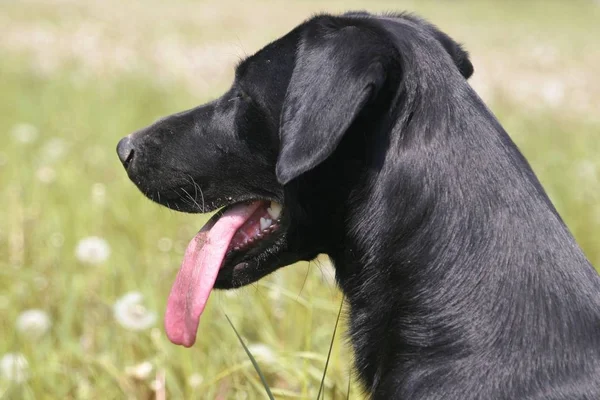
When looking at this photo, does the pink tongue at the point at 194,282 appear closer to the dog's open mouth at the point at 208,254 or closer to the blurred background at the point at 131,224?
the dog's open mouth at the point at 208,254

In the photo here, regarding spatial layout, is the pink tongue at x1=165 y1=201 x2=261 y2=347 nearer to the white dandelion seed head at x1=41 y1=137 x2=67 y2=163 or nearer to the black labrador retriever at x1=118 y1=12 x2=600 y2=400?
the black labrador retriever at x1=118 y1=12 x2=600 y2=400

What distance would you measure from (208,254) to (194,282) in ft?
0.29

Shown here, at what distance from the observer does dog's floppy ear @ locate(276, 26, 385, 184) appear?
5.67ft

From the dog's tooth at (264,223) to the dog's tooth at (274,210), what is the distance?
0.7 inches

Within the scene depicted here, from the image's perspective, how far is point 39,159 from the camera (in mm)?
5297

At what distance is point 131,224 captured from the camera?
4215mm

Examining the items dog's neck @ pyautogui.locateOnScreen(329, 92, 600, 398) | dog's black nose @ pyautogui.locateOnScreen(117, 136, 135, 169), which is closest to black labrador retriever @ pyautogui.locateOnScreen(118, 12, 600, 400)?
dog's neck @ pyautogui.locateOnScreen(329, 92, 600, 398)

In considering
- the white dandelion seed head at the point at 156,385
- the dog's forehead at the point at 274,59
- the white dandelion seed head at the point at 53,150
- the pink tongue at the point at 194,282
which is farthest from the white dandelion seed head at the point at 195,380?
the white dandelion seed head at the point at 53,150

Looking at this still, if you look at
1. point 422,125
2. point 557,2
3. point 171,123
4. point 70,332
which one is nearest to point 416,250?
point 422,125

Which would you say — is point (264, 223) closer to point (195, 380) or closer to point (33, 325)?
point (195, 380)

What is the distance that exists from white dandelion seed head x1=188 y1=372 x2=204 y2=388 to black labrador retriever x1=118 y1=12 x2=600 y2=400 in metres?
0.57

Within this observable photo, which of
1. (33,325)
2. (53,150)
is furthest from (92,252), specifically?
(53,150)

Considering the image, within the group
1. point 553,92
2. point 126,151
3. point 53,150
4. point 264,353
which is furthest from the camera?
point 553,92

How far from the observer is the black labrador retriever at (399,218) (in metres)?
1.69
